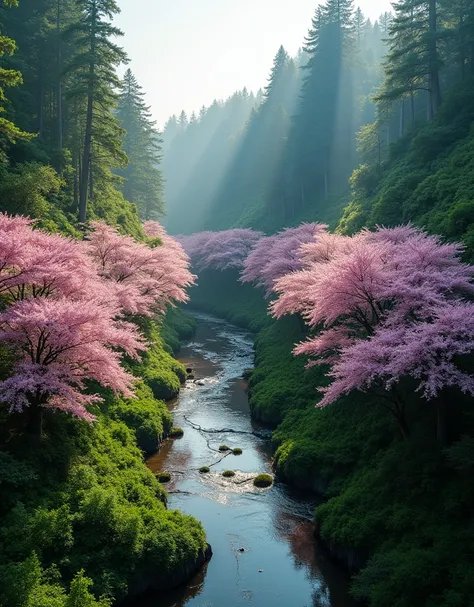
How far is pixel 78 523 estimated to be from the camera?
44.8 ft

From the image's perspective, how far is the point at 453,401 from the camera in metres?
16.6

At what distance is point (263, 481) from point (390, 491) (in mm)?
6275

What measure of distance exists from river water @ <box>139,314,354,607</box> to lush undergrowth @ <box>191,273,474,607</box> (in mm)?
993

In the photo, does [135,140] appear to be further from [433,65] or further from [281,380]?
[281,380]

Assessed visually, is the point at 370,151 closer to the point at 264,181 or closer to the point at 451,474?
the point at 264,181

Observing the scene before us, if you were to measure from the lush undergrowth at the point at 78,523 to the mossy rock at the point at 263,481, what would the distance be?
171 inches

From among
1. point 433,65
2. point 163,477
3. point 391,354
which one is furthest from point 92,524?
point 433,65

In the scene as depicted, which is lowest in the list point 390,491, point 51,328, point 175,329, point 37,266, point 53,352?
point 390,491

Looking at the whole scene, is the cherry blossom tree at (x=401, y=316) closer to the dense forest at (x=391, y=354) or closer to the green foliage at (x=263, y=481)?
Answer: the dense forest at (x=391, y=354)

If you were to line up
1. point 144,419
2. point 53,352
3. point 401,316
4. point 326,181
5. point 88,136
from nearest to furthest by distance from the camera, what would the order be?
point 53,352 → point 401,316 → point 144,419 → point 88,136 → point 326,181

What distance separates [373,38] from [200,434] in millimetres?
142712

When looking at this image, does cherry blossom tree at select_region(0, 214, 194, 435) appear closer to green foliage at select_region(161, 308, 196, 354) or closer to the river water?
the river water

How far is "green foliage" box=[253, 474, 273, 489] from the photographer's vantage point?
19962mm

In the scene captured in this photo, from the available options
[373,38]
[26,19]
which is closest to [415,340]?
[26,19]
